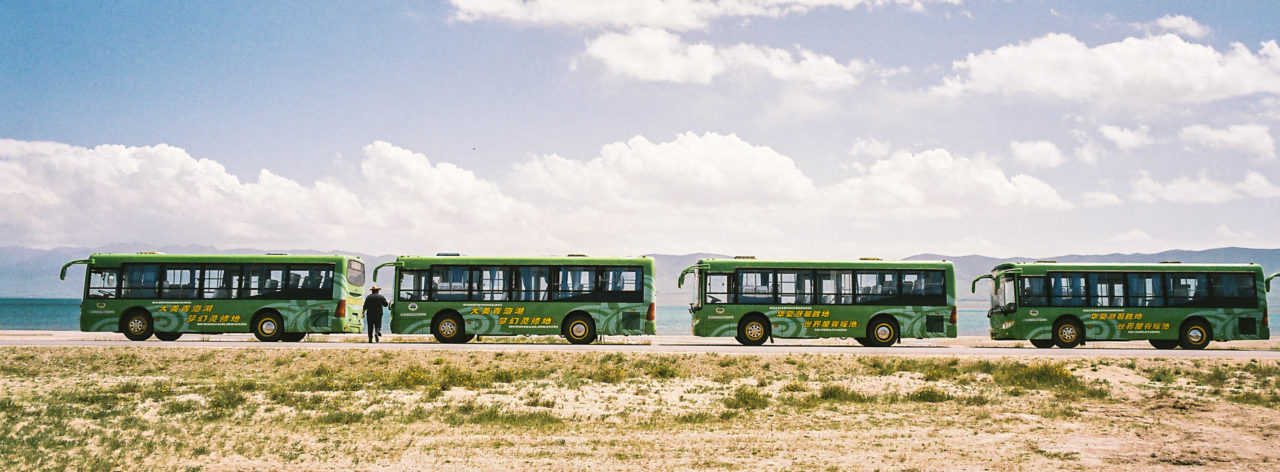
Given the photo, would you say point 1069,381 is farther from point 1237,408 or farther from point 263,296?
point 263,296

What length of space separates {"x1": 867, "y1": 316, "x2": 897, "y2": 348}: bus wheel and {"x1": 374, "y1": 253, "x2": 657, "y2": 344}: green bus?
7018mm

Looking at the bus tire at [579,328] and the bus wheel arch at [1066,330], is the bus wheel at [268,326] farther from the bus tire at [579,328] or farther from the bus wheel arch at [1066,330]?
the bus wheel arch at [1066,330]

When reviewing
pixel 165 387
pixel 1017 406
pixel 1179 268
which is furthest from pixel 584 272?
pixel 1179 268

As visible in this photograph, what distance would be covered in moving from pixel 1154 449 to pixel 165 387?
708 inches

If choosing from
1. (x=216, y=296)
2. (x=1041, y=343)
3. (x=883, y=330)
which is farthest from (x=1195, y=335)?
(x=216, y=296)

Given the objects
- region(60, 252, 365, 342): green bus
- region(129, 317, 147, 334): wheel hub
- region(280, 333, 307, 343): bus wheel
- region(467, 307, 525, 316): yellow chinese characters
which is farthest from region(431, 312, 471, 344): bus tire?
region(129, 317, 147, 334): wheel hub

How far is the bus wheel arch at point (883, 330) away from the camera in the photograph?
28.6 meters

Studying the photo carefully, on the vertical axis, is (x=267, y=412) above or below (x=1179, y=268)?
below

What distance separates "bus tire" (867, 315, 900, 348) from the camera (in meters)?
28.6

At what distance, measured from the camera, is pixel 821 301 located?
28547mm

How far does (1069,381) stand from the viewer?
19.8 meters

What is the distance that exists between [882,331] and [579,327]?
9.64 m

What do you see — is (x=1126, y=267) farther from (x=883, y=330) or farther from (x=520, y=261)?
(x=520, y=261)

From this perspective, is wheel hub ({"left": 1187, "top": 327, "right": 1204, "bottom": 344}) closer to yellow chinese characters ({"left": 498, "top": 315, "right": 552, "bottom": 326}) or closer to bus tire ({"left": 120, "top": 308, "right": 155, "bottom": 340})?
yellow chinese characters ({"left": 498, "top": 315, "right": 552, "bottom": 326})
